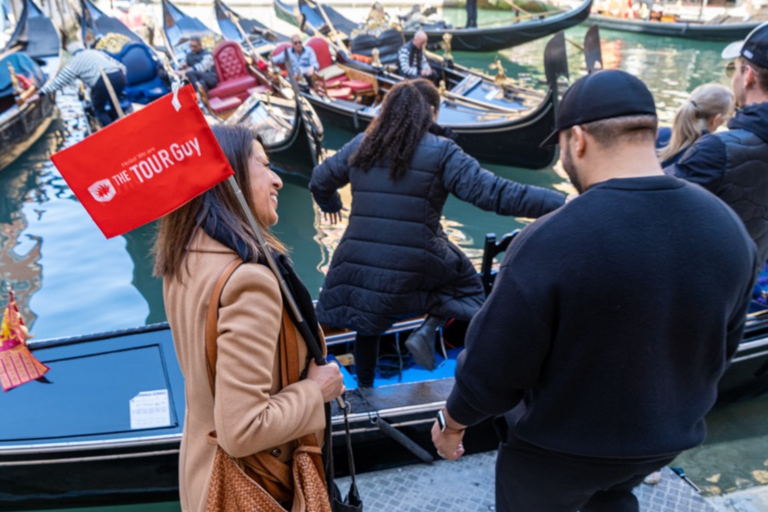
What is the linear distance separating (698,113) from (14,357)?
6.67 feet

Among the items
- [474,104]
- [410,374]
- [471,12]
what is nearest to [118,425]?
[410,374]

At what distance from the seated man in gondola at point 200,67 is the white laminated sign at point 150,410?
178 inches

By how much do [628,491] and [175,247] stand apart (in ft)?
2.53

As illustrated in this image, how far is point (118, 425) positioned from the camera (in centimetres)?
167

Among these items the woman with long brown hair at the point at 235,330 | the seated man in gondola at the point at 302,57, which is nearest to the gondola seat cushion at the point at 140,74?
the seated man in gondola at the point at 302,57

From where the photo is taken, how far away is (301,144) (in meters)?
4.58

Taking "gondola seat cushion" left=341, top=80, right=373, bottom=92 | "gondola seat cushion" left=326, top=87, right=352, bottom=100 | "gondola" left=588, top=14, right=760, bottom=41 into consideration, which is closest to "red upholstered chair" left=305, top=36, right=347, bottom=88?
"gondola seat cushion" left=341, top=80, right=373, bottom=92

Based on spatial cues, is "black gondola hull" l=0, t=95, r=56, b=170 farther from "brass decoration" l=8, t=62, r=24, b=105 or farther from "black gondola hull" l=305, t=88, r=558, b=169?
"black gondola hull" l=305, t=88, r=558, b=169

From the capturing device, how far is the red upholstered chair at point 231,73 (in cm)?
602

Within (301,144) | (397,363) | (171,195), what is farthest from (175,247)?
(301,144)

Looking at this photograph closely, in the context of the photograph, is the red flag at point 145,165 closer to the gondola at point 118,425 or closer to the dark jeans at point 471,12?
the gondola at point 118,425

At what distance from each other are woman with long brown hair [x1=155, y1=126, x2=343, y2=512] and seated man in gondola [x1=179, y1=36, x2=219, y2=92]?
5210 mm

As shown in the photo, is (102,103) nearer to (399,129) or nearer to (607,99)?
(399,129)

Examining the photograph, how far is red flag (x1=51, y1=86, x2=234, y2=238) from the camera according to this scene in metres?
0.79
